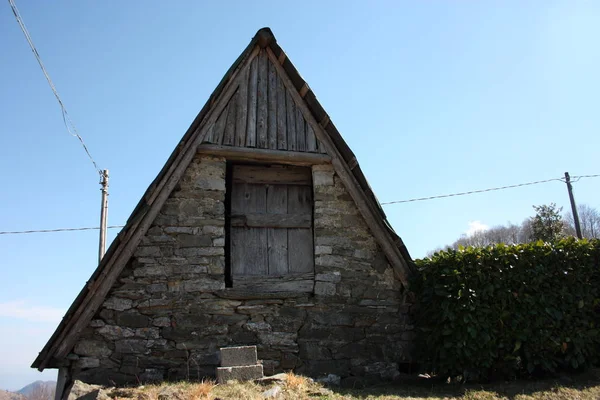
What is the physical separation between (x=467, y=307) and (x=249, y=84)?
14.3 ft

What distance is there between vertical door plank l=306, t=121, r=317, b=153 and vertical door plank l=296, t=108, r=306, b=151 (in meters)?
0.05

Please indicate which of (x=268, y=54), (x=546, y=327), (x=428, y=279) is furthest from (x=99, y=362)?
(x=546, y=327)

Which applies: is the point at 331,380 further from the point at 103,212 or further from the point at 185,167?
the point at 103,212

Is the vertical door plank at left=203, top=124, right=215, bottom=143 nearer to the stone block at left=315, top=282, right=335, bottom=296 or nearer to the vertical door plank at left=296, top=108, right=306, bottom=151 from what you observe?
the vertical door plank at left=296, top=108, right=306, bottom=151

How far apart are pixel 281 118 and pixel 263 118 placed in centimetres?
27

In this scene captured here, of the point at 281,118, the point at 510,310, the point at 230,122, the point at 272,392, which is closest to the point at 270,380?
the point at 272,392

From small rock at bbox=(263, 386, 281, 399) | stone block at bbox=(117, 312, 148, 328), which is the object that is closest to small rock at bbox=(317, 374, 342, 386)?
small rock at bbox=(263, 386, 281, 399)

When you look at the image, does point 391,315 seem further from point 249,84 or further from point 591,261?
point 249,84

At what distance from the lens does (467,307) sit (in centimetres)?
600

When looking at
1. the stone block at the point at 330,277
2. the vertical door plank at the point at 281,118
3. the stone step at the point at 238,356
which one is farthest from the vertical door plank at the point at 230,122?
the stone step at the point at 238,356

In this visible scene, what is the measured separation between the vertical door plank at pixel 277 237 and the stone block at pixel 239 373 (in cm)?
Answer: 150

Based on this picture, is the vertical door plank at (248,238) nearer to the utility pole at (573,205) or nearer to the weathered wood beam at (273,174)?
the weathered wood beam at (273,174)

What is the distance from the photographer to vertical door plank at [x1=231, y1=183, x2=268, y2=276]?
658 cm

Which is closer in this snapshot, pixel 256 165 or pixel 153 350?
pixel 153 350
